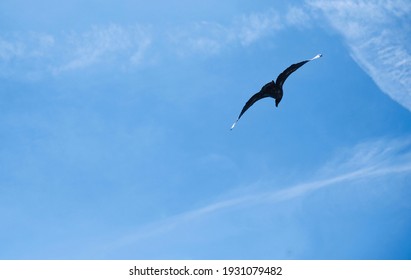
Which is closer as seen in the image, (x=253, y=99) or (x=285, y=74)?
(x=285, y=74)

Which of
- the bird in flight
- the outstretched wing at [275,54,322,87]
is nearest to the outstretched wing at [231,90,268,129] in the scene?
the bird in flight

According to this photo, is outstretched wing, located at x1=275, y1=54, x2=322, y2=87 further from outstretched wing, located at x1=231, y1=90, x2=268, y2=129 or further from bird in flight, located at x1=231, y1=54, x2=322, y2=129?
outstretched wing, located at x1=231, y1=90, x2=268, y2=129

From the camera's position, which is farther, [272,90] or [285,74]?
[272,90]

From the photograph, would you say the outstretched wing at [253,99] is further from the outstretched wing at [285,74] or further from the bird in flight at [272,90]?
the outstretched wing at [285,74]

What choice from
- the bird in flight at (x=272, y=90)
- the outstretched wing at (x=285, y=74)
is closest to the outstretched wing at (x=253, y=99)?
the bird in flight at (x=272, y=90)

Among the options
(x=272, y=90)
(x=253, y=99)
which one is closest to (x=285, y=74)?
(x=272, y=90)

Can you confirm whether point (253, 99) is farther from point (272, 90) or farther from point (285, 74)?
point (285, 74)

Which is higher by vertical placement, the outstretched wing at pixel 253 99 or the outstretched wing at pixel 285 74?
the outstretched wing at pixel 285 74
